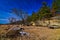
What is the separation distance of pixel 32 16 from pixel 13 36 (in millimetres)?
5821

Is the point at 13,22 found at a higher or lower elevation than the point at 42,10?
lower

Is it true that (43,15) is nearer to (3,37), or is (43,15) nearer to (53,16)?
(53,16)

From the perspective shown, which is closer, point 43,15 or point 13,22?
point 13,22

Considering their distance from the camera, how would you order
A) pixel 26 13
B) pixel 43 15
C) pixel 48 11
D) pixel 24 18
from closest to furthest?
pixel 26 13 < pixel 24 18 < pixel 43 15 < pixel 48 11

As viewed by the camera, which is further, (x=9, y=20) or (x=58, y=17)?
(x=58, y=17)

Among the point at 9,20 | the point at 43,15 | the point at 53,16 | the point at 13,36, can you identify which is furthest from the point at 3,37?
the point at 53,16

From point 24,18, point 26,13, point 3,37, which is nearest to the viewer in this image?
point 3,37

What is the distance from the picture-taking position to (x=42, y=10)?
36.4 ft

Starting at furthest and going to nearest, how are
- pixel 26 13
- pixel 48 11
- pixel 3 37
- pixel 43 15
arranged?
pixel 48 11
pixel 43 15
pixel 26 13
pixel 3 37

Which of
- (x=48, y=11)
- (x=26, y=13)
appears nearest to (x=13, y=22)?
(x=26, y=13)

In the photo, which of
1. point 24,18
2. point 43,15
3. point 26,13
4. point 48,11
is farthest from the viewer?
point 48,11

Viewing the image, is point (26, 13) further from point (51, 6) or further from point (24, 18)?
point (51, 6)

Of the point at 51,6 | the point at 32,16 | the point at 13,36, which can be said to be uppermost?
the point at 51,6

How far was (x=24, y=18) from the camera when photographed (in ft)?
32.2
